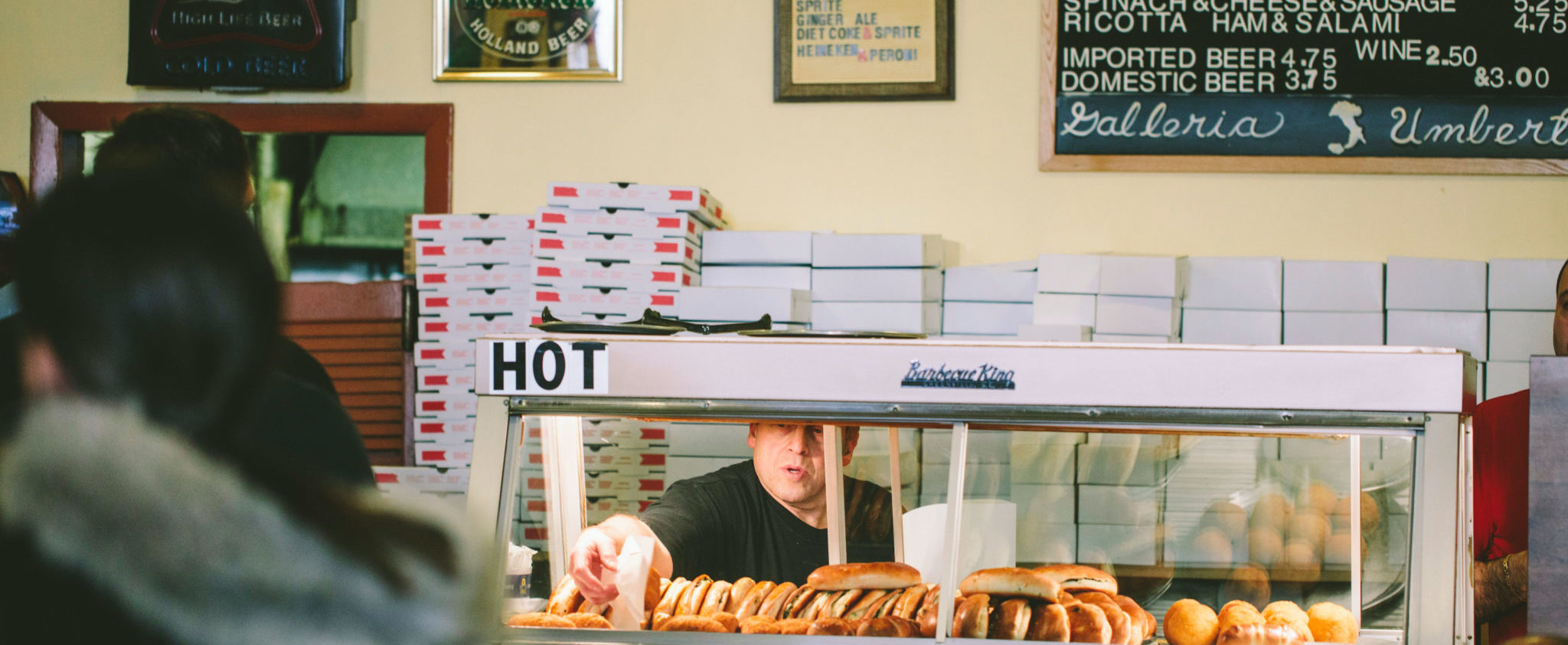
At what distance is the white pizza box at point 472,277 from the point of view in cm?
401

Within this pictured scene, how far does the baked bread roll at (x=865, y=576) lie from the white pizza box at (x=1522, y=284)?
2.70m

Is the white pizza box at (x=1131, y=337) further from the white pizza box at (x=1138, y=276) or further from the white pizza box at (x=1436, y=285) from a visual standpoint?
the white pizza box at (x=1436, y=285)

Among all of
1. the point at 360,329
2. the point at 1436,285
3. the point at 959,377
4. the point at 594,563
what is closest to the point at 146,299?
the point at 959,377

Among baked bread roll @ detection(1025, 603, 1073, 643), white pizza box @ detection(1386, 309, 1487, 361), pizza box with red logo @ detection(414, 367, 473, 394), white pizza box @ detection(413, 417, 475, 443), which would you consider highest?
white pizza box @ detection(1386, 309, 1487, 361)

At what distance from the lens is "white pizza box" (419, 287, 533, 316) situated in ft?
13.2

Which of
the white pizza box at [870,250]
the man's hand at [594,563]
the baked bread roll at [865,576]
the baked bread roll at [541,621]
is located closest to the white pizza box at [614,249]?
the white pizza box at [870,250]

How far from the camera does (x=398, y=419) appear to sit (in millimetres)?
4219

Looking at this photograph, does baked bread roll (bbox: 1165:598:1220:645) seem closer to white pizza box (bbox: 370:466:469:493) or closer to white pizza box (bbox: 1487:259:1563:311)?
white pizza box (bbox: 1487:259:1563:311)

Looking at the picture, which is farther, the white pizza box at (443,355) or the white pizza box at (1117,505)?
the white pizza box at (443,355)

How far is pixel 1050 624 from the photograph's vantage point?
1821 millimetres

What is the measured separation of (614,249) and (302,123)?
159cm

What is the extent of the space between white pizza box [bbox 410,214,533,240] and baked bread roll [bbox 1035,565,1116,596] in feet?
8.39

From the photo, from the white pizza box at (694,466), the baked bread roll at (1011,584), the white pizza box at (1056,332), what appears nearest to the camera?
the baked bread roll at (1011,584)

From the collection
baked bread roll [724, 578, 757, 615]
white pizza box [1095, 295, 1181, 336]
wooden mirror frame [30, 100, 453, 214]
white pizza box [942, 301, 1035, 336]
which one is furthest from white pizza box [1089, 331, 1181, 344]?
wooden mirror frame [30, 100, 453, 214]
